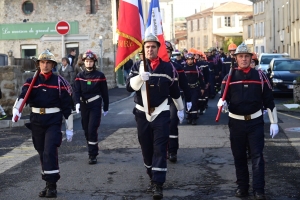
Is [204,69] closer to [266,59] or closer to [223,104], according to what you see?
[223,104]

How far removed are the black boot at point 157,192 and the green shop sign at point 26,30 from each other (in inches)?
1246

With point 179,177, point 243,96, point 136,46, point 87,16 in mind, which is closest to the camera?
point 243,96

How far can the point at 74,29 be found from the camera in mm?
39062

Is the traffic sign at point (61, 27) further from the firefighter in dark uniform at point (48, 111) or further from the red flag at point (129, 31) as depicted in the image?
the firefighter in dark uniform at point (48, 111)

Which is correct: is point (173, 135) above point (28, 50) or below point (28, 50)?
below

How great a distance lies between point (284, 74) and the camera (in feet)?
86.9

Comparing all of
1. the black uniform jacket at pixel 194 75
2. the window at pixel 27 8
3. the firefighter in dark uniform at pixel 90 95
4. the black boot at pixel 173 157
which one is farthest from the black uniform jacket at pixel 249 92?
the window at pixel 27 8

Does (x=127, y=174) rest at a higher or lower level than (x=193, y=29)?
lower

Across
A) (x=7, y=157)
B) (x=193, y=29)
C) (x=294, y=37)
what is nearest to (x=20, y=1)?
(x=294, y=37)

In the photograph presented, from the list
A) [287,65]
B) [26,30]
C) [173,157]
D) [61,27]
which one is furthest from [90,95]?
[26,30]

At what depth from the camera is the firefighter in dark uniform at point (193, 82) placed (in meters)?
16.3

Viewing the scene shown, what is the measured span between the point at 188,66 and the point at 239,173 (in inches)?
352

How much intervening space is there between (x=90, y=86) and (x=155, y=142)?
3143 millimetres

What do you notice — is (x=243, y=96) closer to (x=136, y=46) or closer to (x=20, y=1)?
(x=136, y=46)
